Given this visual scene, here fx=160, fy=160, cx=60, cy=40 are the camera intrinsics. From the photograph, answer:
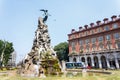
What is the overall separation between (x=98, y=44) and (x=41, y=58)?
47446 millimetres

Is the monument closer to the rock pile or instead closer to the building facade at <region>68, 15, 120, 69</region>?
the rock pile

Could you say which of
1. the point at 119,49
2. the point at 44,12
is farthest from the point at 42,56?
the point at 119,49

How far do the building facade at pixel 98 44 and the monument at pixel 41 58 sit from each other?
40.1 metres

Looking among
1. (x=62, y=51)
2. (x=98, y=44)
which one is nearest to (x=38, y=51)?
(x=98, y=44)

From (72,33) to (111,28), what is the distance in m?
22.0

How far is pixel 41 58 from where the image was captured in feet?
68.3

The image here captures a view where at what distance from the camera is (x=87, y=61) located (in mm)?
69688

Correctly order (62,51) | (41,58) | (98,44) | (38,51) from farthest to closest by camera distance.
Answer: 1. (62,51)
2. (98,44)
3. (38,51)
4. (41,58)

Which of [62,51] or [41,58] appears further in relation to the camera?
A: [62,51]

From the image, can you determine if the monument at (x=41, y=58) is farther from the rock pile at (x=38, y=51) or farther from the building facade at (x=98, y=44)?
the building facade at (x=98, y=44)

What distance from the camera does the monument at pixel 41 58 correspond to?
20422mm

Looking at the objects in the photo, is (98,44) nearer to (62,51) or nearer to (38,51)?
(62,51)

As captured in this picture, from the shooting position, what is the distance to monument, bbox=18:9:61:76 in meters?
20.4

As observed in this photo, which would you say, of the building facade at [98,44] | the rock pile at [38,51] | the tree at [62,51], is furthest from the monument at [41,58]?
the tree at [62,51]
